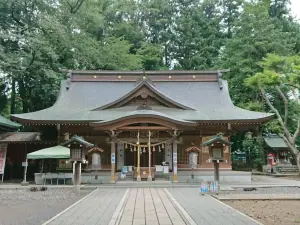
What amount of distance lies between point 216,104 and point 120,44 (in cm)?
1428

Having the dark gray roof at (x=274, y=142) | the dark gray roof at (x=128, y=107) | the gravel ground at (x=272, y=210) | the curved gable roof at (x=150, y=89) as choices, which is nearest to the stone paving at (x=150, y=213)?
the gravel ground at (x=272, y=210)

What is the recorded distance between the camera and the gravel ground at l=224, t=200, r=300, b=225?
8.29 meters

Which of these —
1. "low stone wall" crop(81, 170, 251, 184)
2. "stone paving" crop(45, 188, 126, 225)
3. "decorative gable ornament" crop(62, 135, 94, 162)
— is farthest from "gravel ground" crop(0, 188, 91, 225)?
"low stone wall" crop(81, 170, 251, 184)

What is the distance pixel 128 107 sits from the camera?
22.3 m

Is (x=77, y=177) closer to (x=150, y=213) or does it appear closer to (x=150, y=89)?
(x=150, y=213)

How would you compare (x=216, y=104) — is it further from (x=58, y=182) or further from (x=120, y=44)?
(x=120, y=44)

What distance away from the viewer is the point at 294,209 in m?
10.1

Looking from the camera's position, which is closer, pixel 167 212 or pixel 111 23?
pixel 167 212

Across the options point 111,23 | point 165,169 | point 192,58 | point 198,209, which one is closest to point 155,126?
point 165,169

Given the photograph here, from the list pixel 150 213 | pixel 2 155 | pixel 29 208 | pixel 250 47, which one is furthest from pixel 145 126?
pixel 250 47

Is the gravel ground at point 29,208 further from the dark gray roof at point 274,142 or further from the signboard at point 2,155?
the dark gray roof at point 274,142

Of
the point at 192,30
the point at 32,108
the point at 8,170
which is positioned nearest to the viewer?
the point at 8,170

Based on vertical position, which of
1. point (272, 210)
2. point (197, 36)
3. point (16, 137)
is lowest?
point (272, 210)

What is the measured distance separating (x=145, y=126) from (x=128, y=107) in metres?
3.02
